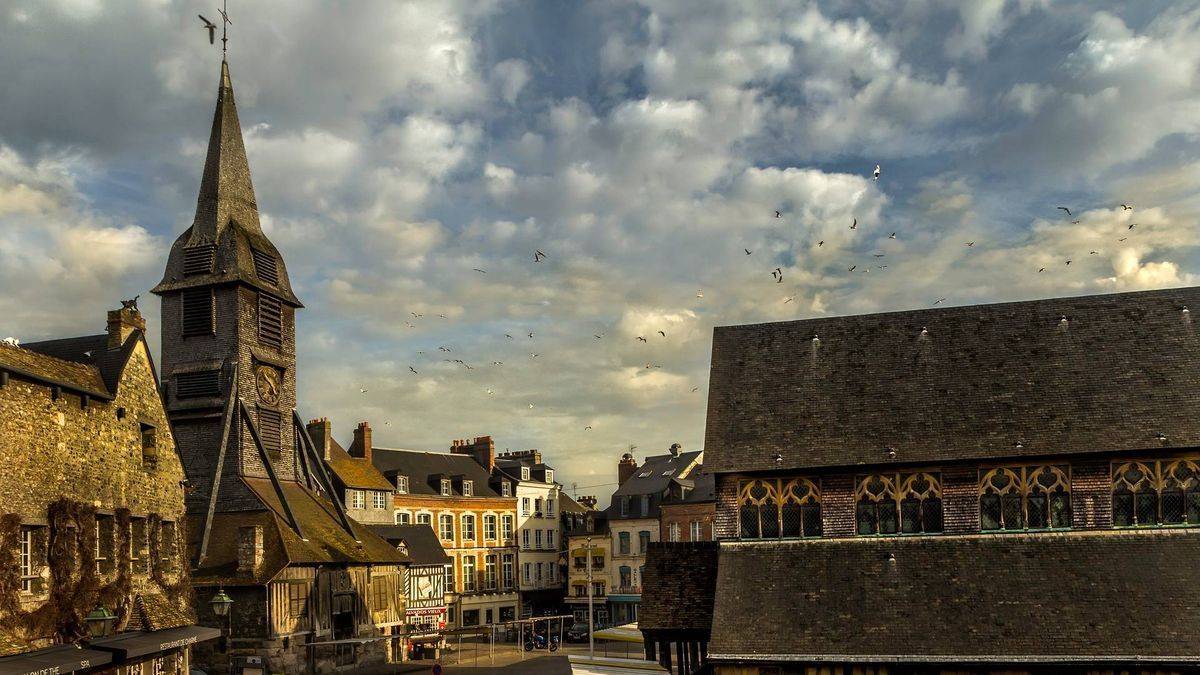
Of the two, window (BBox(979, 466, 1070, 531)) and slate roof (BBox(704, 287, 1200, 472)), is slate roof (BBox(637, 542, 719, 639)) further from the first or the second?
window (BBox(979, 466, 1070, 531))

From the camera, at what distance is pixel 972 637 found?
22.9m

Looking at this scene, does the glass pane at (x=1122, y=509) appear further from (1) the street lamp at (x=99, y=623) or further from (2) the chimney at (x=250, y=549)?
(2) the chimney at (x=250, y=549)

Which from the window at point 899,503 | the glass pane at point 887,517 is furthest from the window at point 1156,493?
the glass pane at point 887,517

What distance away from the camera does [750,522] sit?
1081 inches

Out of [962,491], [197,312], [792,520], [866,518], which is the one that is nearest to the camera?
[962,491]

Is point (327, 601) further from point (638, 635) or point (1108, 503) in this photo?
point (1108, 503)

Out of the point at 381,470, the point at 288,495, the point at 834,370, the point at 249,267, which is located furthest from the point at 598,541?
the point at 834,370

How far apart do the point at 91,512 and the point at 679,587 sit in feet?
46.6

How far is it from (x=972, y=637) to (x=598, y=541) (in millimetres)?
49540

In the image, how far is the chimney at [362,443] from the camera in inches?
2571

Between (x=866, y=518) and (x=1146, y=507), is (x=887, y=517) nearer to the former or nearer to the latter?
(x=866, y=518)

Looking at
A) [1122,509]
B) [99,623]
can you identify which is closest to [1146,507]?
[1122,509]

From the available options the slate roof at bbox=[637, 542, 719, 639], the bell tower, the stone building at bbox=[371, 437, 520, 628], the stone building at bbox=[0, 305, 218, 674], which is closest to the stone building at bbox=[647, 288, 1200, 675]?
the slate roof at bbox=[637, 542, 719, 639]

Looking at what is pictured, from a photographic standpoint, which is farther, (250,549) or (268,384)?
(268,384)
